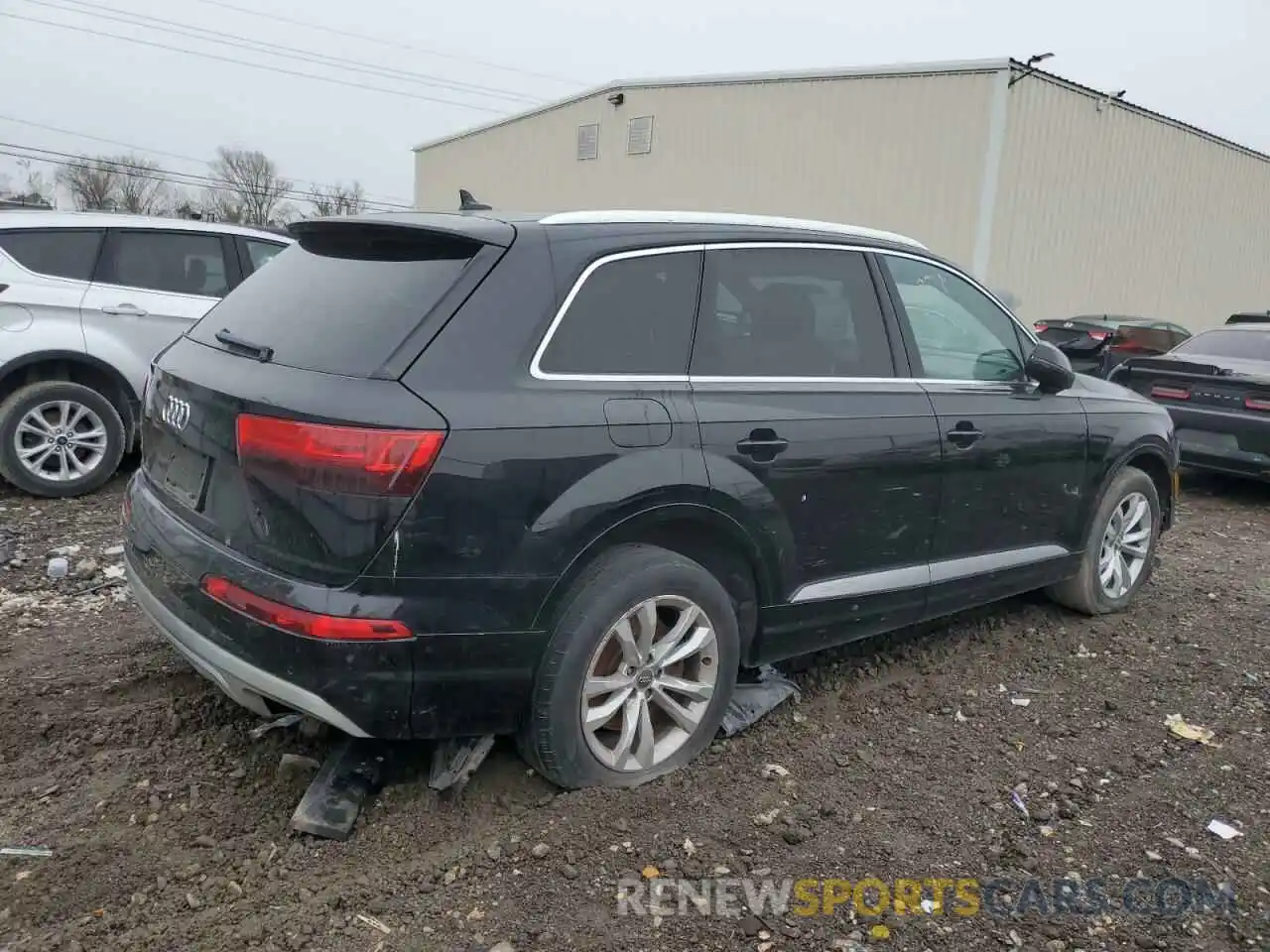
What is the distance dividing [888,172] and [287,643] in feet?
58.1

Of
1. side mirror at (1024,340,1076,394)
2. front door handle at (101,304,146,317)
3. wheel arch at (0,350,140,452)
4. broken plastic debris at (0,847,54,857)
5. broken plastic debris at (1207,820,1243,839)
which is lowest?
broken plastic debris at (0,847,54,857)

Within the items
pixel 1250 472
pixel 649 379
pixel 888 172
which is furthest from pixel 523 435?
pixel 888 172

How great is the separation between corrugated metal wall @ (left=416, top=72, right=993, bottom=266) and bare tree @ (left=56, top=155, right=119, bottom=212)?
3441 centimetres

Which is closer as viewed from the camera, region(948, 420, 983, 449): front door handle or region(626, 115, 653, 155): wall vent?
region(948, 420, 983, 449): front door handle

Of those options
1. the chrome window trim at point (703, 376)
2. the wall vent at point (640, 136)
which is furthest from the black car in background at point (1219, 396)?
the wall vent at point (640, 136)

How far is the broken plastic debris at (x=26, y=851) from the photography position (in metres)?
2.62

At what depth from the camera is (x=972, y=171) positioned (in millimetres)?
17000

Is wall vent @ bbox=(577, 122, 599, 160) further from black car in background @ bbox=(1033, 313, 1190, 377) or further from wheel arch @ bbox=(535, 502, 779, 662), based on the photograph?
wheel arch @ bbox=(535, 502, 779, 662)

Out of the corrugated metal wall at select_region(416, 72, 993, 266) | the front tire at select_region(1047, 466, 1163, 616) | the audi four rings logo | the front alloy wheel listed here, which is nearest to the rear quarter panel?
the front tire at select_region(1047, 466, 1163, 616)

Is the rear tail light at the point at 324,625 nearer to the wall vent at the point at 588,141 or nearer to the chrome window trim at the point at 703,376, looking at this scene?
the chrome window trim at the point at 703,376

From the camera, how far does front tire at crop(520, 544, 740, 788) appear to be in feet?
9.03

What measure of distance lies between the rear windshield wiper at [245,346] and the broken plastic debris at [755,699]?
1.79 metres

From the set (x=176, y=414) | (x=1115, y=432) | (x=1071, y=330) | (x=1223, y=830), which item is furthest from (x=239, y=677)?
(x=1071, y=330)

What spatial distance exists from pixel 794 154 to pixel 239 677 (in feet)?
62.3
